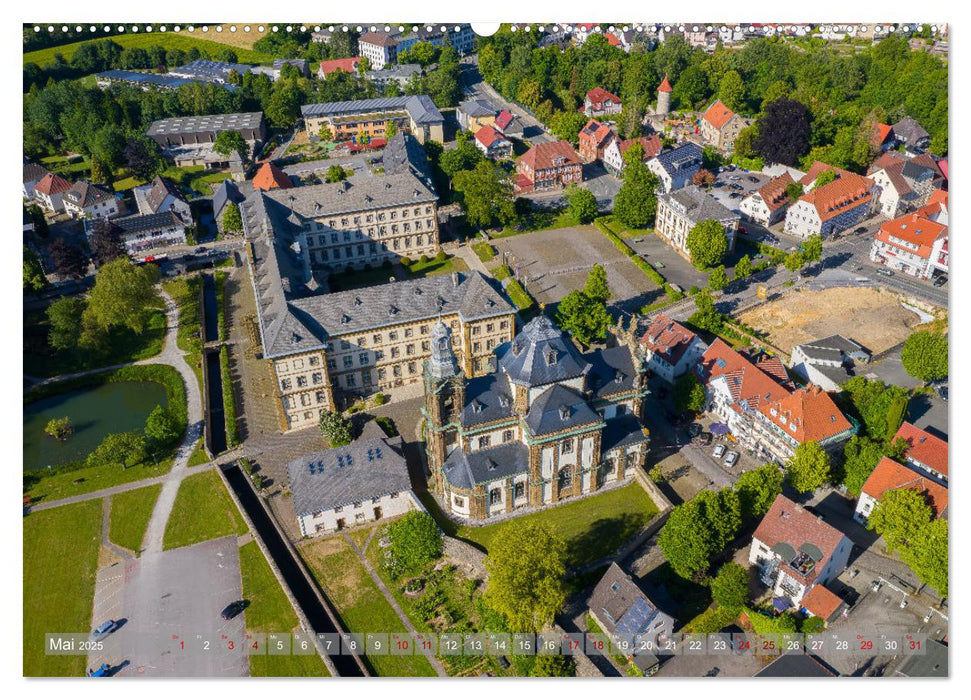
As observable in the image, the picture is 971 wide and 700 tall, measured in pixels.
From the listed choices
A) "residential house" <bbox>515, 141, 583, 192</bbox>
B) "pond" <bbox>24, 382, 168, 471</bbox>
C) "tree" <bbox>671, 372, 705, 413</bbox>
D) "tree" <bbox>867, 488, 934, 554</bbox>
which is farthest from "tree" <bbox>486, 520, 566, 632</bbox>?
"residential house" <bbox>515, 141, 583, 192</bbox>

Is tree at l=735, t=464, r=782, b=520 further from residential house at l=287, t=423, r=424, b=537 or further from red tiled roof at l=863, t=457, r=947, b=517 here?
residential house at l=287, t=423, r=424, b=537

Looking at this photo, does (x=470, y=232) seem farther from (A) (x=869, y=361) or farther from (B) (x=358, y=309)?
(A) (x=869, y=361)

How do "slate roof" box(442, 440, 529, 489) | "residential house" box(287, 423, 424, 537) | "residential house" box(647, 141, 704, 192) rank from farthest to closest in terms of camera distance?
"residential house" box(647, 141, 704, 192)
"residential house" box(287, 423, 424, 537)
"slate roof" box(442, 440, 529, 489)

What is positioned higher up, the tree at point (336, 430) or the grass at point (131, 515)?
the tree at point (336, 430)

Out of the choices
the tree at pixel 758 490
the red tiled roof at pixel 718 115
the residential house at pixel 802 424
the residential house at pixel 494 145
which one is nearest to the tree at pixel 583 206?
the residential house at pixel 494 145

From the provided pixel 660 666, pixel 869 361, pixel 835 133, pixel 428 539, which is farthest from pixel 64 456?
pixel 835 133

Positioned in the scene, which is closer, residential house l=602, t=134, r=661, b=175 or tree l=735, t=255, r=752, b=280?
tree l=735, t=255, r=752, b=280

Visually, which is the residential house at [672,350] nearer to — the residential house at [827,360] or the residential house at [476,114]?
the residential house at [827,360]
